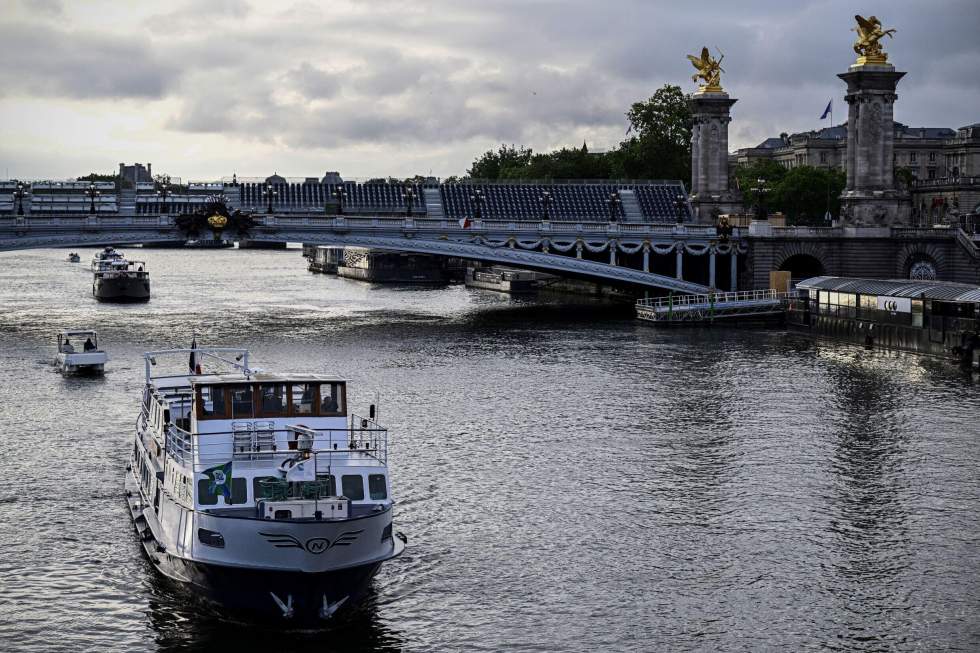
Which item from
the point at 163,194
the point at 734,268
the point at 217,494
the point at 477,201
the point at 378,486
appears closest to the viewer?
the point at 217,494

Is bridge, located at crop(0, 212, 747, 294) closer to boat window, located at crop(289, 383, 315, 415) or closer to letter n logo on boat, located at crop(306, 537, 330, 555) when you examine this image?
boat window, located at crop(289, 383, 315, 415)

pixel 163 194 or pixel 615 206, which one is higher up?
pixel 163 194

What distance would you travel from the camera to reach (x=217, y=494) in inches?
1432

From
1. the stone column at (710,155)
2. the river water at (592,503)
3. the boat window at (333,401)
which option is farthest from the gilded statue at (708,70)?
the boat window at (333,401)

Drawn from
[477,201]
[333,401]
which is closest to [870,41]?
[477,201]

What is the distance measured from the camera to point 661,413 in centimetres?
6469

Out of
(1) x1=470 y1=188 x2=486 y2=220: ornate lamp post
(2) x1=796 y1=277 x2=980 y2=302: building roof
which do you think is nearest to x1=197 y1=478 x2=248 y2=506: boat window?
(2) x1=796 y1=277 x2=980 y2=302: building roof

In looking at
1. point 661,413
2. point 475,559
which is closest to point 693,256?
point 661,413

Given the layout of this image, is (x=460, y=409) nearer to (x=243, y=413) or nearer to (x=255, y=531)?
(x=243, y=413)

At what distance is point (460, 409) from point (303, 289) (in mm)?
93142

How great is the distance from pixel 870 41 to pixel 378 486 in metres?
87.3

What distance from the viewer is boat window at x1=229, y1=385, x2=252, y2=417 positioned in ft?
131

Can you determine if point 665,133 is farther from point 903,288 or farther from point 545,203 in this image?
point 903,288

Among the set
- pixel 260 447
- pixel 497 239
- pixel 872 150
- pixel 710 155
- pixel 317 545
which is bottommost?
pixel 317 545
